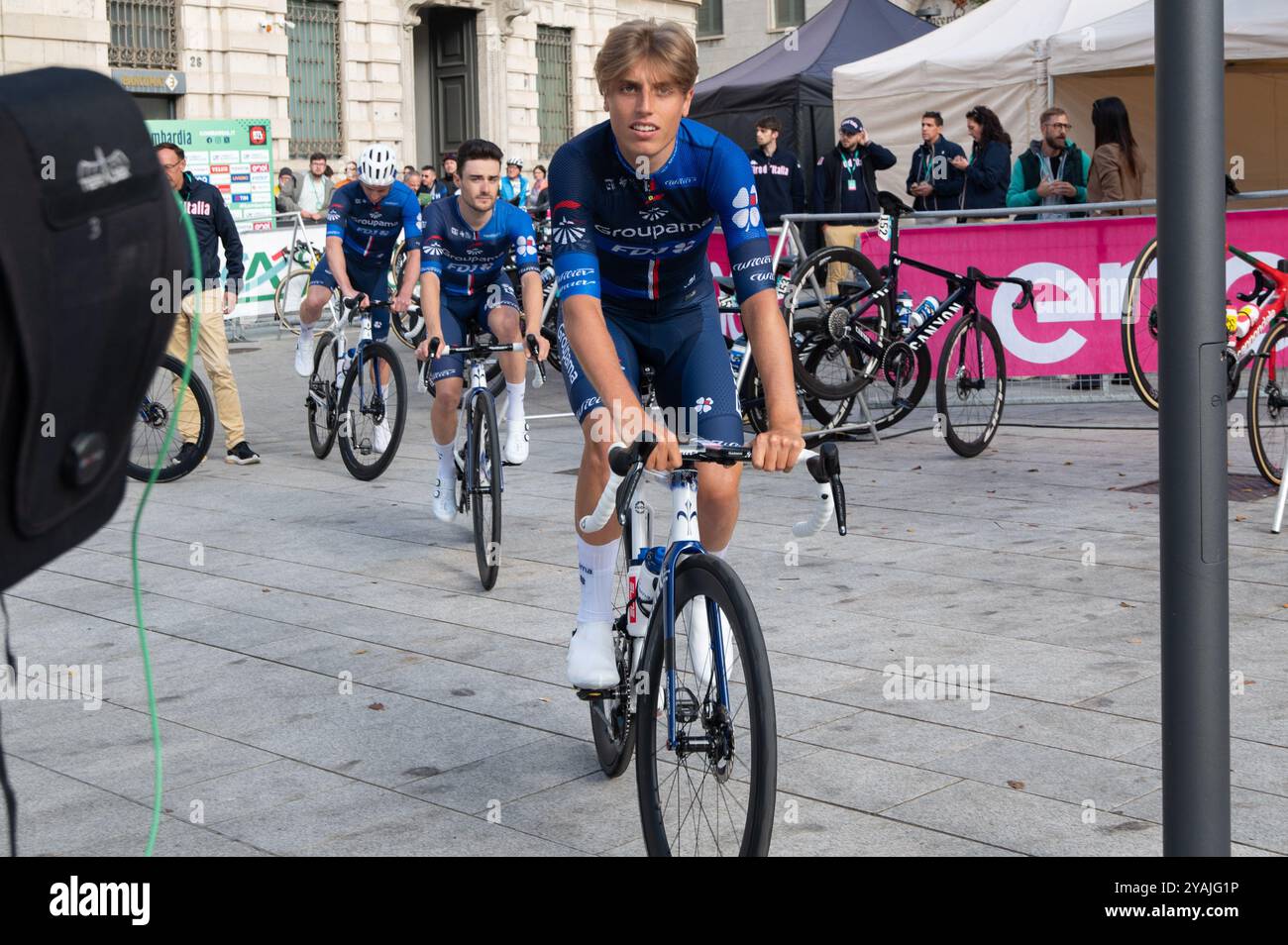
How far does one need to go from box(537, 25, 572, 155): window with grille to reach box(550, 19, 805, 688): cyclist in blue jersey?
110 ft

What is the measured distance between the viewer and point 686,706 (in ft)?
11.8

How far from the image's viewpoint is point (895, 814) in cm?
420

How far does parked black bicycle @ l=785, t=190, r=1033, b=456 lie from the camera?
10531 mm

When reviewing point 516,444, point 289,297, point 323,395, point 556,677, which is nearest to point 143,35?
point 289,297

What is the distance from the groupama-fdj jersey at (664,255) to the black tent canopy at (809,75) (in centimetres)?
1688

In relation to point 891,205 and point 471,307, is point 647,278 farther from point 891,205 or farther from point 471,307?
point 891,205

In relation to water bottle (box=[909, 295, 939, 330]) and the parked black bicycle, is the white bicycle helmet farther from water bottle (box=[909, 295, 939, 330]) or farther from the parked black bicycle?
water bottle (box=[909, 295, 939, 330])

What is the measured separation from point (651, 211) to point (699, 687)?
1451 millimetres

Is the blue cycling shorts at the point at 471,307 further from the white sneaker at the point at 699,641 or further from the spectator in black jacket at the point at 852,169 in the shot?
the spectator in black jacket at the point at 852,169

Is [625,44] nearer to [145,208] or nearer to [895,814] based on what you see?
[895,814]

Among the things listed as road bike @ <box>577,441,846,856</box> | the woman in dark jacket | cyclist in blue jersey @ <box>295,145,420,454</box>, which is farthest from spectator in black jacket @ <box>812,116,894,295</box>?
road bike @ <box>577,441,846,856</box>

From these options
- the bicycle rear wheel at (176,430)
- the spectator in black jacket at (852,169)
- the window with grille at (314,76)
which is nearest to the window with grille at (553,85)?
the window with grille at (314,76)
